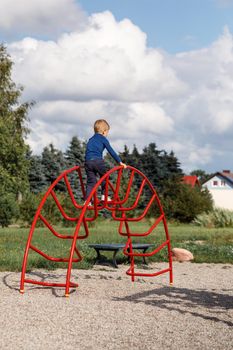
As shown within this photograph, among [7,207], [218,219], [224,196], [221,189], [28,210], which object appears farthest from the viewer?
[221,189]

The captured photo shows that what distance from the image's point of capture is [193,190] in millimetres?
36406

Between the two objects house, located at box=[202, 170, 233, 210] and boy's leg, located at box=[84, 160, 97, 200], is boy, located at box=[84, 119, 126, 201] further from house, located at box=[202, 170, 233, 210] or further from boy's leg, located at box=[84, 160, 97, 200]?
house, located at box=[202, 170, 233, 210]

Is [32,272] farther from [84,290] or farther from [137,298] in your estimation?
[137,298]

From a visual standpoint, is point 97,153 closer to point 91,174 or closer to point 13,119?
point 91,174

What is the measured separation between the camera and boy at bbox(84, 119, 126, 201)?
28.8ft

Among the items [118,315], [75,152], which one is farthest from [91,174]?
[75,152]

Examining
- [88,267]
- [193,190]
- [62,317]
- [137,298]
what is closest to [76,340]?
[62,317]

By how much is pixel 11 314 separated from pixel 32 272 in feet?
13.8

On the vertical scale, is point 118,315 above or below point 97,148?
below

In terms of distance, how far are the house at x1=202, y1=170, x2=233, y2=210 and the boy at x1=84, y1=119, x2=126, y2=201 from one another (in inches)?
2644

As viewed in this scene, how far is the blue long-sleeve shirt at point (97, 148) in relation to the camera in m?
8.89

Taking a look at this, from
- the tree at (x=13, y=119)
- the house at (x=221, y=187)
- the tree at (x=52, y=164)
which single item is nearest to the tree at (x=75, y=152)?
the tree at (x=52, y=164)

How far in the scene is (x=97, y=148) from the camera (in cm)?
891

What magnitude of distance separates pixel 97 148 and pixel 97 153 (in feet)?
0.23
